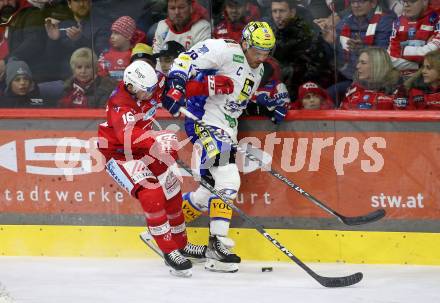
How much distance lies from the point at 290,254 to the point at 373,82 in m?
1.22

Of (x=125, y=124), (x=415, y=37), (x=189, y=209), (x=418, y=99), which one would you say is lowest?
(x=189, y=209)

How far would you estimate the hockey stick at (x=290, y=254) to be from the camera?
6.31 meters

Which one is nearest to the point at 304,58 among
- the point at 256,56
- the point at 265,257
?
the point at 256,56

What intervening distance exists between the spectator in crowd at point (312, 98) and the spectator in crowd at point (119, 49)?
1104mm

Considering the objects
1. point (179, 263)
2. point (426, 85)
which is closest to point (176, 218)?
point (179, 263)

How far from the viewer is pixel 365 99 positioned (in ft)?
22.7

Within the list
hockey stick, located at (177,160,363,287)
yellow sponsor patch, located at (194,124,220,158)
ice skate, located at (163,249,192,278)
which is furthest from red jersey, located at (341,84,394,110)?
ice skate, located at (163,249,192,278)

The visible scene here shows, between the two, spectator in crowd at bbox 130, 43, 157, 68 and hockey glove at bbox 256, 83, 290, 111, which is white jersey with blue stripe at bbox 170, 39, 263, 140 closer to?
hockey glove at bbox 256, 83, 290, 111

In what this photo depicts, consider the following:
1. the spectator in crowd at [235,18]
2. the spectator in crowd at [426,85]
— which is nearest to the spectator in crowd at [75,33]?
the spectator in crowd at [235,18]

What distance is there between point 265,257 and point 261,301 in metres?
1.02

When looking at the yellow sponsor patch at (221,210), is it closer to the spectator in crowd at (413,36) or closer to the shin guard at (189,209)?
the shin guard at (189,209)

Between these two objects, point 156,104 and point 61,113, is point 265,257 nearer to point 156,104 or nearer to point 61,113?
point 156,104

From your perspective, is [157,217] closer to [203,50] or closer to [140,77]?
[140,77]

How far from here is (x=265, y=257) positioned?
7098mm
